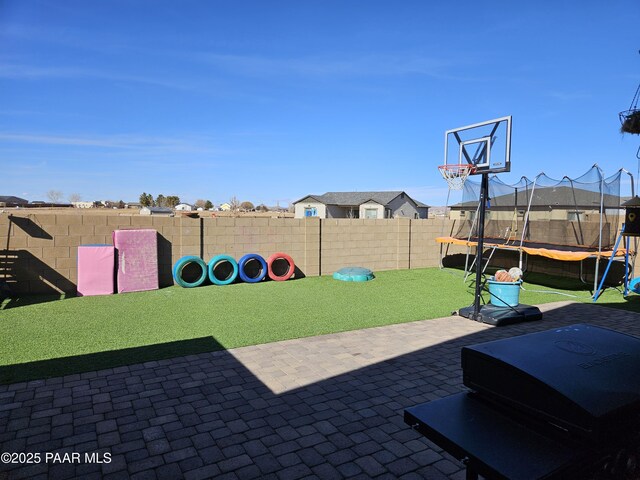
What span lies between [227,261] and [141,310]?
11.4 ft

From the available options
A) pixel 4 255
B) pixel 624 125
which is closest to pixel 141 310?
pixel 4 255

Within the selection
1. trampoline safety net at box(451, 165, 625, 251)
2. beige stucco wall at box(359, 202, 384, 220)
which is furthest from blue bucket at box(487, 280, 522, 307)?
beige stucco wall at box(359, 202, 384, 220)

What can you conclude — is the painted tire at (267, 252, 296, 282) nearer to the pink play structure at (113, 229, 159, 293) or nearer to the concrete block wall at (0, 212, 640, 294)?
the concrete block wall at (0, 212, 640, 294)

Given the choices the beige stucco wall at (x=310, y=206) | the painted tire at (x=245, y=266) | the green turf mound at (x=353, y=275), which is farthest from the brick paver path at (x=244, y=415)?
the beige stucco wall at (x=310, y=206)

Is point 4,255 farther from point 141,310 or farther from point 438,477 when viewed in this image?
point 438,477

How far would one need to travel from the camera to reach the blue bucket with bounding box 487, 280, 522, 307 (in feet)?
24.5

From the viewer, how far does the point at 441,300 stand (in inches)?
357

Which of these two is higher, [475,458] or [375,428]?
[475,458]

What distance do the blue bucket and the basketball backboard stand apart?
6.79 feet

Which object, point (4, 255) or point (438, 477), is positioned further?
point (4, 255)

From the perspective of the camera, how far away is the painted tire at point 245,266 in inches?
421

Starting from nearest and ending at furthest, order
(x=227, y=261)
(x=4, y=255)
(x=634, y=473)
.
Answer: (x=634, y=473), (x=4, y=255), (x=227, y=261)

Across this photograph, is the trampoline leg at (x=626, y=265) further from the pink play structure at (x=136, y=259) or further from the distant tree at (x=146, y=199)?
the distant tree at (x=146, y=199)

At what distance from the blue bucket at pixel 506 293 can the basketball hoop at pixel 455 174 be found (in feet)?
7.44
